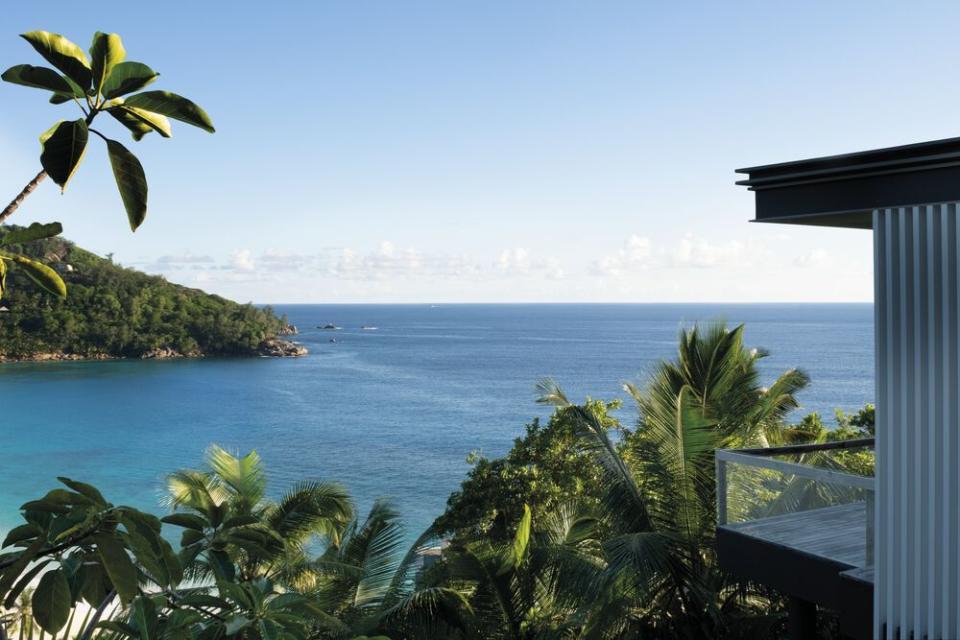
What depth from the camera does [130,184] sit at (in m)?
2.33

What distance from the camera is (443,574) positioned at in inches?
414

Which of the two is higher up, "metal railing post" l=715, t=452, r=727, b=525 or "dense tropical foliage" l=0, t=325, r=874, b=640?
"metal railing post" l=715, t=452, r=727, b=525

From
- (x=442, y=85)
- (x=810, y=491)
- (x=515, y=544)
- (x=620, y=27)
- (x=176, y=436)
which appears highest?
(x=442, y=85)

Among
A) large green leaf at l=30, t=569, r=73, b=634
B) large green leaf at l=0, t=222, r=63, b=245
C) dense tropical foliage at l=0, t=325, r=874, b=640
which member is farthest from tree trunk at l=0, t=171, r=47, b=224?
dense tropical foliage at l=0, t=325, r=874, b=640

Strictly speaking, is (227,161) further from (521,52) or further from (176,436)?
(521,52)

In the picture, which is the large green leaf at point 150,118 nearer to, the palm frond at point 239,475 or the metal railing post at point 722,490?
the metal railing post at point 722,490

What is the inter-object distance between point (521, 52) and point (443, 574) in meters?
38.6

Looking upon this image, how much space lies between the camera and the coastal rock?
90500 millimetres

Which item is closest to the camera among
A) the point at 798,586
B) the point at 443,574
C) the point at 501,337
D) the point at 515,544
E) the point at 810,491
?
the point at 798,586

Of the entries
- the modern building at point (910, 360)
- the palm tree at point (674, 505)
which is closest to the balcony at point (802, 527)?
the modern building at point (910, 360)

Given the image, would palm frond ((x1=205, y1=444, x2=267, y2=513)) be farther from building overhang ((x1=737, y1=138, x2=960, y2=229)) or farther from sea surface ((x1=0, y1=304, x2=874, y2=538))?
building overhang ((x1=737, y1=138, x2=960, y2=229))

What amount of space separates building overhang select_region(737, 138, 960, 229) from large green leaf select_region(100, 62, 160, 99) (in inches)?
135

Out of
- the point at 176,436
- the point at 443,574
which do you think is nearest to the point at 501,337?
the point at 176,436

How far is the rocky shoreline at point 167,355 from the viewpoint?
78.6 metres
